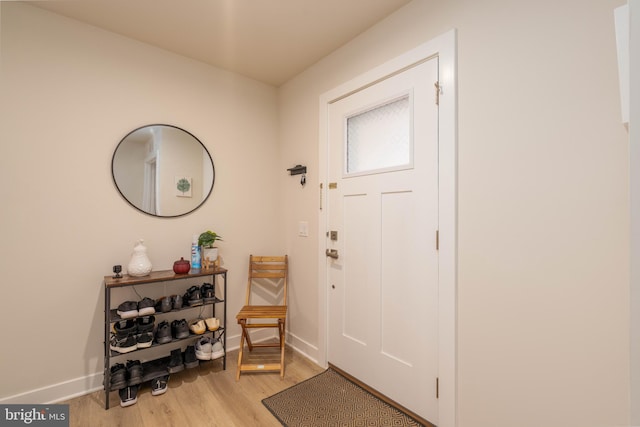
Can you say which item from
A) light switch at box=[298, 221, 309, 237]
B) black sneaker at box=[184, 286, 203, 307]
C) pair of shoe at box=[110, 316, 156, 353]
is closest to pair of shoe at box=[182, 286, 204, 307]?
black sneaker at box=[184, 286, 203, 307]

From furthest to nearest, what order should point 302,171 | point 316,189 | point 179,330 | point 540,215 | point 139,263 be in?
1. point 302,171
2. point 316,189
3. point 179,330
4. point 139,263
5. point 540,215

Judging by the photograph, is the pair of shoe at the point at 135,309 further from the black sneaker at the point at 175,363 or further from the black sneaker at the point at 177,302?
the black sneaker at the point at 175,363

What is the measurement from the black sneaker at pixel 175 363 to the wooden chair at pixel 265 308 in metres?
0.43

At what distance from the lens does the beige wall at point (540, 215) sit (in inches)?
45.6

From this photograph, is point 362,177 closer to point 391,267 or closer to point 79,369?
point 391,267

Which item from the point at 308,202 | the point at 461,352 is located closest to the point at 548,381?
the point at 461,352

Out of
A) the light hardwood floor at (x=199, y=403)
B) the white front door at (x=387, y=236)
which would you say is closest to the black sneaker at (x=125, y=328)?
the light hardwood floor at (x=199, y=403)

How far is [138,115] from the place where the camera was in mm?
2297

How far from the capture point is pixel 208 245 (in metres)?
2.48

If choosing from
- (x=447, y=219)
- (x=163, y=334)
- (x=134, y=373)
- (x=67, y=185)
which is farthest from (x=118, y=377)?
(x=447, y=219)

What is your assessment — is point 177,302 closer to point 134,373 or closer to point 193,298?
point 193,298

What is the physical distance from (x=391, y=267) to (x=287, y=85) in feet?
6.95

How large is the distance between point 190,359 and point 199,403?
15.6 inches

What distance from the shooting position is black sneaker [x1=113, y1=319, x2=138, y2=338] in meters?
1.99
